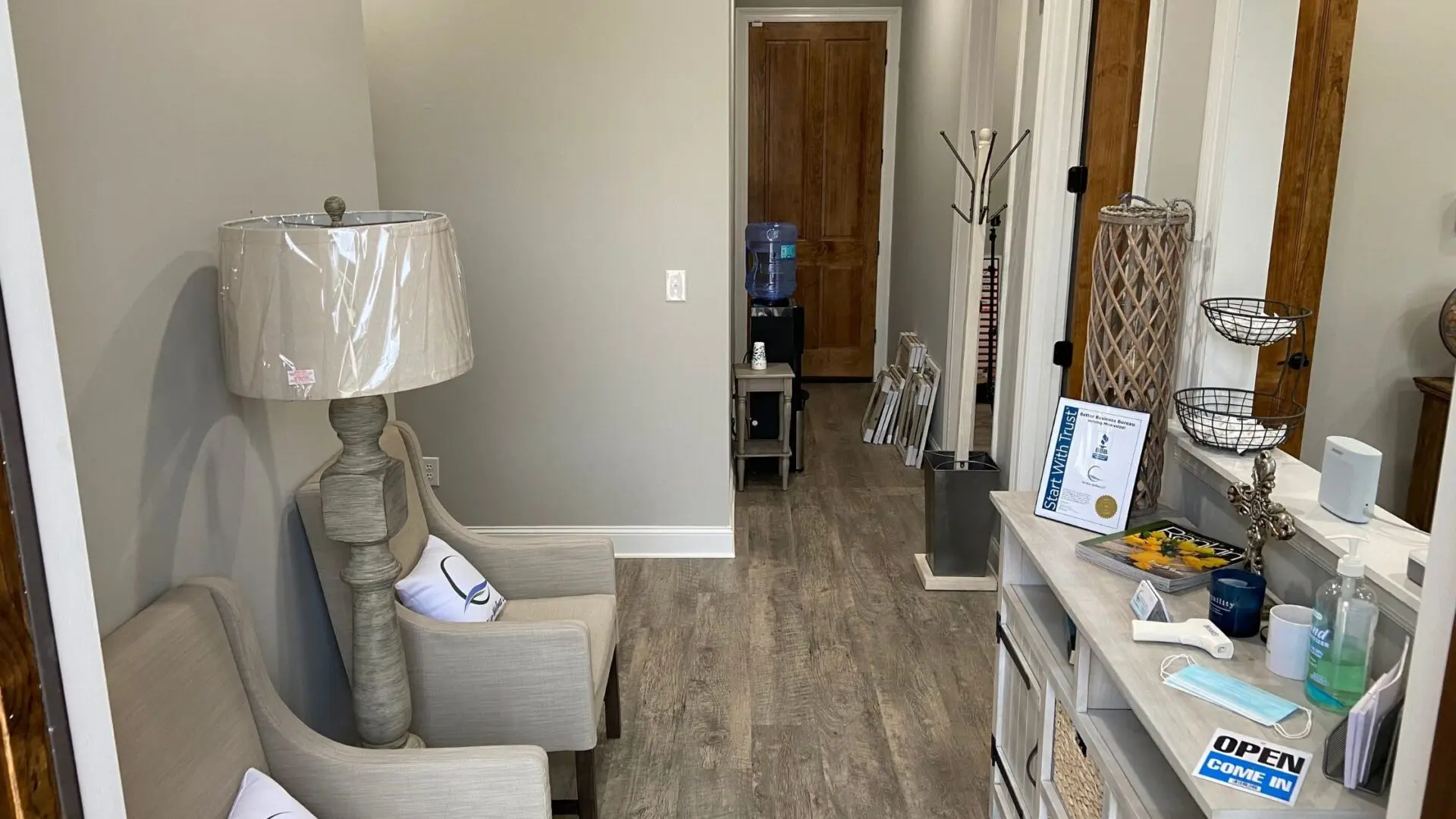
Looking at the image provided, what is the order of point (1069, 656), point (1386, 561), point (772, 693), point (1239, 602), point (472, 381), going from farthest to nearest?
point (472, 381) < point (772, 693) < point (1069, 656) < point (1239, 602) < point (1386, 561)

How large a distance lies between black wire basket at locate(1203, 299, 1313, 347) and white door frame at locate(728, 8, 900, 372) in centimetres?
425

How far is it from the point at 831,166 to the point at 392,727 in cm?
540

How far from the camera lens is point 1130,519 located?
213 centimetres

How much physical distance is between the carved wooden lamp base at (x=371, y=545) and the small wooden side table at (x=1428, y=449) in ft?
9.47

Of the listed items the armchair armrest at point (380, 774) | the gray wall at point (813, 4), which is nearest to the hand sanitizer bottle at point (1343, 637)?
the armchair armrest at point (380, 774)

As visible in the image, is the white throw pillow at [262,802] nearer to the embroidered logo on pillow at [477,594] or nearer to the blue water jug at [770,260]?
the embroidered logo on pillow at [477,594]

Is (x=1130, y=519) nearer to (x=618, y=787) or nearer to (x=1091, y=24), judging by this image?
(x=618, y=787)

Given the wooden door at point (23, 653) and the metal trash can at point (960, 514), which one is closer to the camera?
the wooden door at point (23, 653)

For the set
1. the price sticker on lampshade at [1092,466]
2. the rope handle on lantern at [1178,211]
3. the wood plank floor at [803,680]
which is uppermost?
the rope handle on lantern at [1178,211]

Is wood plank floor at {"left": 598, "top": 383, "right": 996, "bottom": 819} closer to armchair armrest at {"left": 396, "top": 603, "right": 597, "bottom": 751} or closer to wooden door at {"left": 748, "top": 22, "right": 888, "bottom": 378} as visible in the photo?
armchair armrest at {"left": 396, "top": 603, "right": 597, "bottom": 751}

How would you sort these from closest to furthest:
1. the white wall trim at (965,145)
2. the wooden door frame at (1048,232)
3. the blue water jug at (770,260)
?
the wooden door frame at (1048,232) < the white wall trim at (965,145) < the blue water jug at (770,260)

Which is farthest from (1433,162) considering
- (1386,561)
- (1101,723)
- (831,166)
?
(831,166)

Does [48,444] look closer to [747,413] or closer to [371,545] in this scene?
[371,545]

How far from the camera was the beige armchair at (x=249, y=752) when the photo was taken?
1479mm
